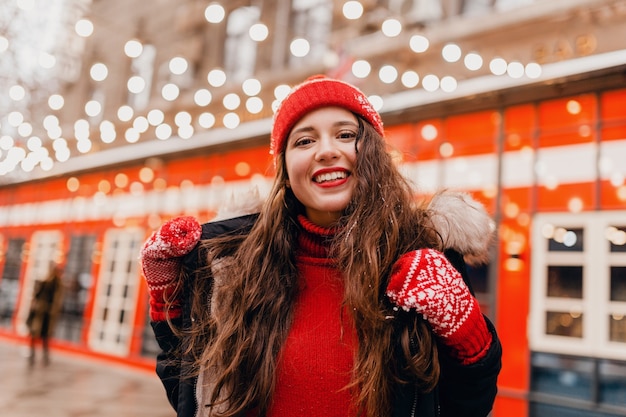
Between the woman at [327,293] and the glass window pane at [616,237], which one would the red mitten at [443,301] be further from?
the glass window pane at [616,237]

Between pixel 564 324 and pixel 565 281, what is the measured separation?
50 cm

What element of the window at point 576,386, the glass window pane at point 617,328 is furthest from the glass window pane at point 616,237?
the window at point 576,386

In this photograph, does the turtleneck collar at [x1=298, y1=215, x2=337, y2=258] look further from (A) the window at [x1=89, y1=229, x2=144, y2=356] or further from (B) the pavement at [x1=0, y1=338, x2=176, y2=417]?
(A) the window at [x1=89, y1=229, x2=144, y2=356]

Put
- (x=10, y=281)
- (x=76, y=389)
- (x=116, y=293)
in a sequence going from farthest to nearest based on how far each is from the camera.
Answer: (x=10, y=281) → (x=116, y=293) → (x=76, y=389)

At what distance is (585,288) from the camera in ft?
20.2

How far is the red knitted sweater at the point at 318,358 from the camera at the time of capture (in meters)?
1.51

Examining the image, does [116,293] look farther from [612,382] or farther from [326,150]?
[326,150]

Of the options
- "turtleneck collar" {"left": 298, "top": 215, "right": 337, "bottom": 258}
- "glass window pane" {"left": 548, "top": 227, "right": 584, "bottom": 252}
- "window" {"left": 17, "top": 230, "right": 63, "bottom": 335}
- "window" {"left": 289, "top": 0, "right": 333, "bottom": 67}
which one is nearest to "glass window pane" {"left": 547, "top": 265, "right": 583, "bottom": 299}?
"glass window pane" {"left": 548, "top": 227, "right": 584, "bottom": 252}

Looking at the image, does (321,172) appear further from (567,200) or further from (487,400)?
(567,200)

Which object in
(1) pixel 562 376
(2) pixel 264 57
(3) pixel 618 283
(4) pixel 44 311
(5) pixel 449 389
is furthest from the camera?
(2) pixel 264 57

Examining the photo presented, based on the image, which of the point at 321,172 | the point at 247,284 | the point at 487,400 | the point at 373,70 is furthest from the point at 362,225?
the point at 373,70

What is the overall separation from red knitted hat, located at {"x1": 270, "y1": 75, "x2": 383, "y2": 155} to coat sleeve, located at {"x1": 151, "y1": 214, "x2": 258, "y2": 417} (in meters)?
0.36

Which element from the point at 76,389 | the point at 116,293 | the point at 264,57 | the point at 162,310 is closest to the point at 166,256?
the point at 162,310

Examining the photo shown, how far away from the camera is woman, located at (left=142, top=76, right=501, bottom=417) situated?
1.44m
